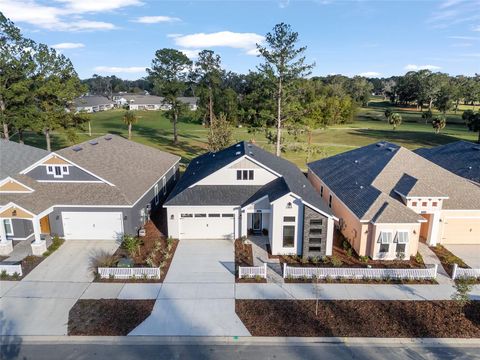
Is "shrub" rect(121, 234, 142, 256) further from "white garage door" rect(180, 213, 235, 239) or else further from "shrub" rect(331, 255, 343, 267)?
"shrub" rect(331, 255, 343, 267)

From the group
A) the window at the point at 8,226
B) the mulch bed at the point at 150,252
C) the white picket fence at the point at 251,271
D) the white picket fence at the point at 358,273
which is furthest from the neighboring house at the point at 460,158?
the window at the point at 8,226

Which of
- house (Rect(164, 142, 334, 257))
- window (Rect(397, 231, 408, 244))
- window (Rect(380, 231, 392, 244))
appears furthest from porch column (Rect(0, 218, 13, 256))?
window (Rect(397, 231, 408, 244))

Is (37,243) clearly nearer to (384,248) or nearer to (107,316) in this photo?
(107,316)

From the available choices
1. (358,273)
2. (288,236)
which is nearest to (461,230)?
A: (358,273)

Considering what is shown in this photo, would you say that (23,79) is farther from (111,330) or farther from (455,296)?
(455,296)

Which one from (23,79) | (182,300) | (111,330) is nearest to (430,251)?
(182,300)

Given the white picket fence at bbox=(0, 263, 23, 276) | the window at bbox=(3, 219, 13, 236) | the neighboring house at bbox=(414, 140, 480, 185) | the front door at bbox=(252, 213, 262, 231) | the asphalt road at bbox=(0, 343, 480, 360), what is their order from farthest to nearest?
the neighboring house at bbox=(414, 140, 480, 185)
the front door at bbox=(252, 213, 262, 231)
the window at bbox=(3, 219, 13, 236)
the white picket fence at bbox=(0, 263, 23, 276)
the asphalt road at bbox=(0, 343, 480, 360)
